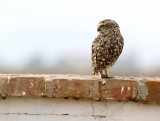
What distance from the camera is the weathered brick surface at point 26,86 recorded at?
4297mm

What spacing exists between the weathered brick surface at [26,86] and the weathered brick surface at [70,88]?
53mm

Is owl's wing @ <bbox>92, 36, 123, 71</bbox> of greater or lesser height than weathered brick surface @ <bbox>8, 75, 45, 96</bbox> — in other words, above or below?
above

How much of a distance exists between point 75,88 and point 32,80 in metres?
0.29

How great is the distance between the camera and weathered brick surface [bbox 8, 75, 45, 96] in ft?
14.1

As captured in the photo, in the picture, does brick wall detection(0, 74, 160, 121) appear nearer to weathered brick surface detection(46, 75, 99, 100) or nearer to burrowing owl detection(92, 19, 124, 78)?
weathered brick surface detection(46, 75, 99, 100)

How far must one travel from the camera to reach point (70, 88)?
14.1 ft

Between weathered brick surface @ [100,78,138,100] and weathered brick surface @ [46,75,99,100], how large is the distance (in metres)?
0.06

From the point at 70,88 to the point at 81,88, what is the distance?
0.24 ft

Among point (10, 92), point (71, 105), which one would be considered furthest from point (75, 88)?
point (10, 92)

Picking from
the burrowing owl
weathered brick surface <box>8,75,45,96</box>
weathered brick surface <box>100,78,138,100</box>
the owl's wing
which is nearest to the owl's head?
the burrowing owl

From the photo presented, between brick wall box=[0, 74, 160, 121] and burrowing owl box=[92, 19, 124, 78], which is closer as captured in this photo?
brick wall box=[0, 74, 160, 121]

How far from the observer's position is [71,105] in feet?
14.3

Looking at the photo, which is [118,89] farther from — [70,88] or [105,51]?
[105,51]

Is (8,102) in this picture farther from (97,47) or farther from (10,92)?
(97,47)
